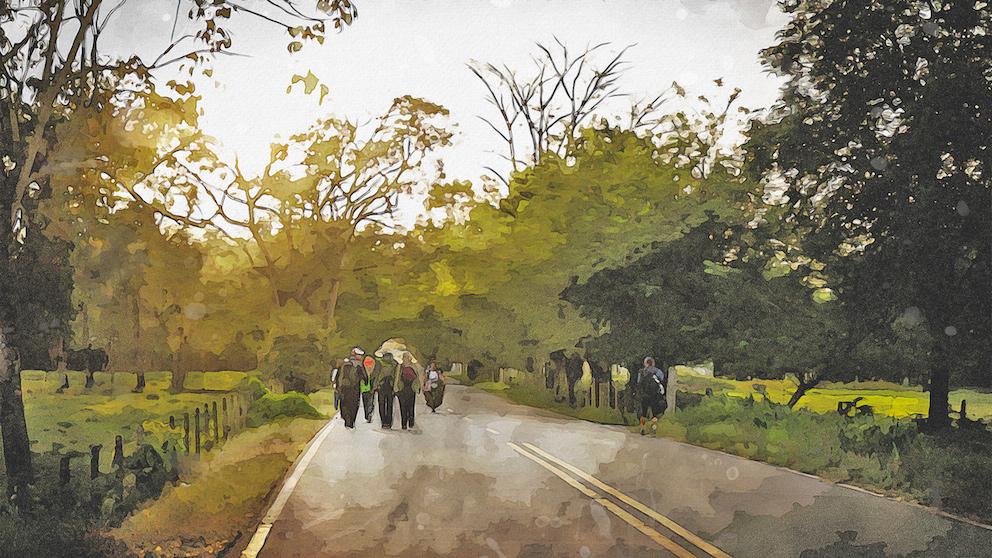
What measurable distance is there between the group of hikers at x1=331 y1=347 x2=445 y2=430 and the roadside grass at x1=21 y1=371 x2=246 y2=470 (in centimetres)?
559

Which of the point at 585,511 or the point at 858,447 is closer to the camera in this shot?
the point at 585,511

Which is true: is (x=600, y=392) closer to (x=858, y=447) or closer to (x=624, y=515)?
(x=858, y=447)

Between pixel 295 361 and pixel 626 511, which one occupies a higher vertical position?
pixel 295 361

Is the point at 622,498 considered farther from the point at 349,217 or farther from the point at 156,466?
the point at 349,217

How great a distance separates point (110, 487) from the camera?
13641mm

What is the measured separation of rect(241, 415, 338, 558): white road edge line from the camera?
9055 millimetres

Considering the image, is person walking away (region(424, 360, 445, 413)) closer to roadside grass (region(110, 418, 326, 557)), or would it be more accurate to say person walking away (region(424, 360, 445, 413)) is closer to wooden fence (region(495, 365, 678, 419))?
wooden fence (region(495, 365, 678, 419))

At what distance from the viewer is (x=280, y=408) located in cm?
3203

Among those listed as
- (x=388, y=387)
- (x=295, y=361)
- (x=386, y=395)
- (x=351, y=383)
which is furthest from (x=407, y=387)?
(x=295, y=361)

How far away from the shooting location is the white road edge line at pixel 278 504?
29.7 ft

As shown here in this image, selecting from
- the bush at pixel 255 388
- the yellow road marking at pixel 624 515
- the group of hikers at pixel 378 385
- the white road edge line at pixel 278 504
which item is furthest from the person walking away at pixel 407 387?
the bush at pixel 255 388

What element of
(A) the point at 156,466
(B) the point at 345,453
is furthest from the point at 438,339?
(A) the point at 156,466

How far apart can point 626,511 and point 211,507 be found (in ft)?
15.2

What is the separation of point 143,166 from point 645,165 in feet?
56.6
